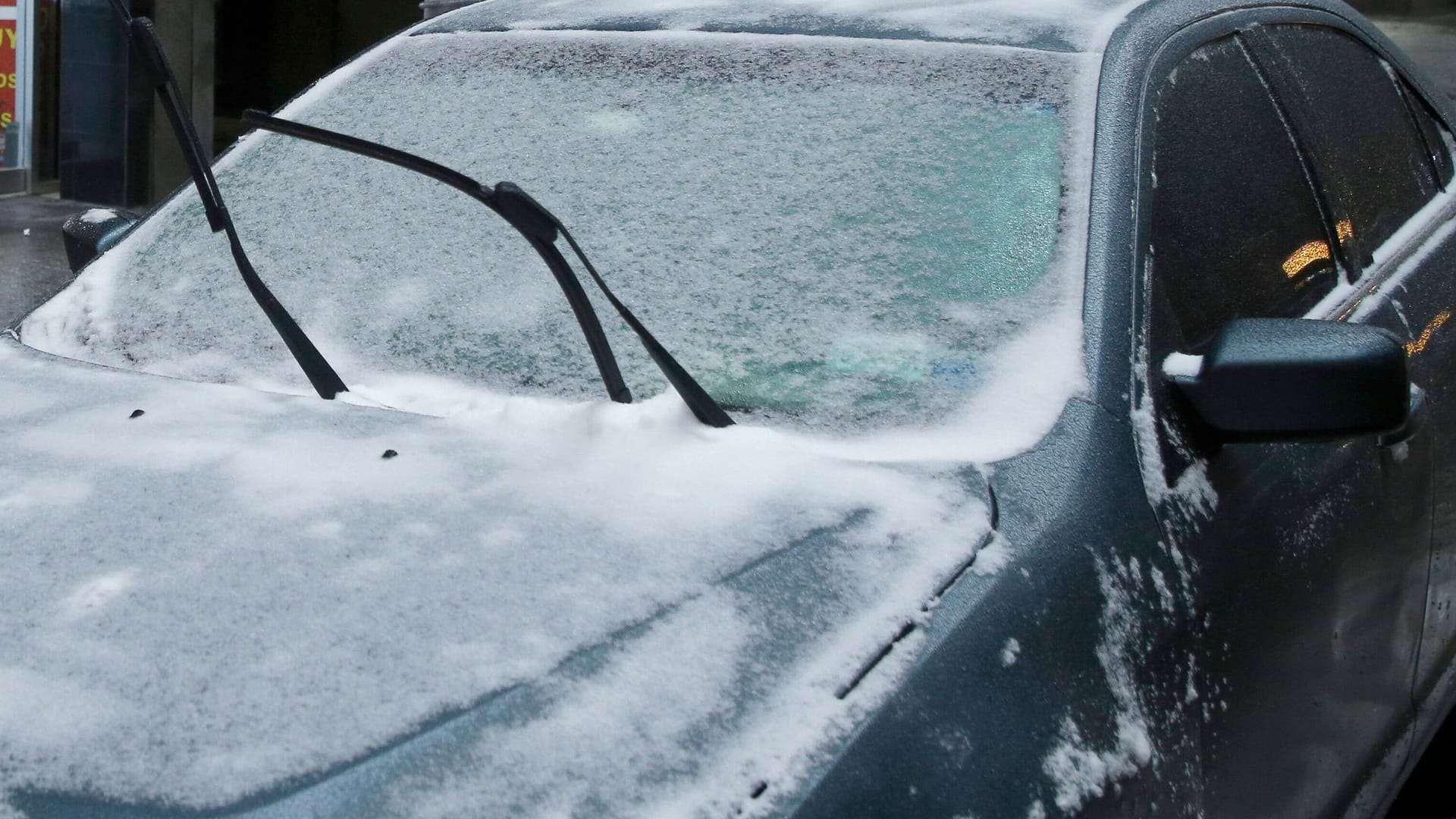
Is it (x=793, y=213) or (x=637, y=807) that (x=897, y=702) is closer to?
(x=637, y=807)

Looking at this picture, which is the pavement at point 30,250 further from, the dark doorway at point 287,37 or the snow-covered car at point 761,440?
the snow-covered car at point 761,440

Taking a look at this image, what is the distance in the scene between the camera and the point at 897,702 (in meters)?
1.16

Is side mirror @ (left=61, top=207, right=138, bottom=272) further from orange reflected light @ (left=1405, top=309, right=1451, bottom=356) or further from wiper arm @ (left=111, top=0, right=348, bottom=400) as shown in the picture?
orange reflected light @ (left=1405, top=309, right=1451, bottom=356)

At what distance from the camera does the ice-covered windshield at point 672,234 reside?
166 centimetres

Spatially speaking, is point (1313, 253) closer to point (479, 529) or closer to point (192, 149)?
point (479, 529)

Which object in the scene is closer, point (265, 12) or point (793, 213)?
point (793, 213)

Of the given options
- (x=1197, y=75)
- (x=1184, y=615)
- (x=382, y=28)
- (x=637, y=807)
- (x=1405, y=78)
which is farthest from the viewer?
(x=382, y=28)

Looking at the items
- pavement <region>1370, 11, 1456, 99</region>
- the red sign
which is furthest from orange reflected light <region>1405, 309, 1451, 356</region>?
the red sign

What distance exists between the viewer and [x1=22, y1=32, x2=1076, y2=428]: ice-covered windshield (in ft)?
5.46

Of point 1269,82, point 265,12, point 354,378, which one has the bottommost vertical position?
point 265,12

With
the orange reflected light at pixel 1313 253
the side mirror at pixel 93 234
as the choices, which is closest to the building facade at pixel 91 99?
the side mirror at pixel 93 234

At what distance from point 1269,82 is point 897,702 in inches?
55.6

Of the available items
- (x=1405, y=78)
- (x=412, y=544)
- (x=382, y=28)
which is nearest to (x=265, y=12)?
(x=382, y=28)

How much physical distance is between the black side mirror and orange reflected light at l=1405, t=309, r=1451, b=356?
60 centimetres
